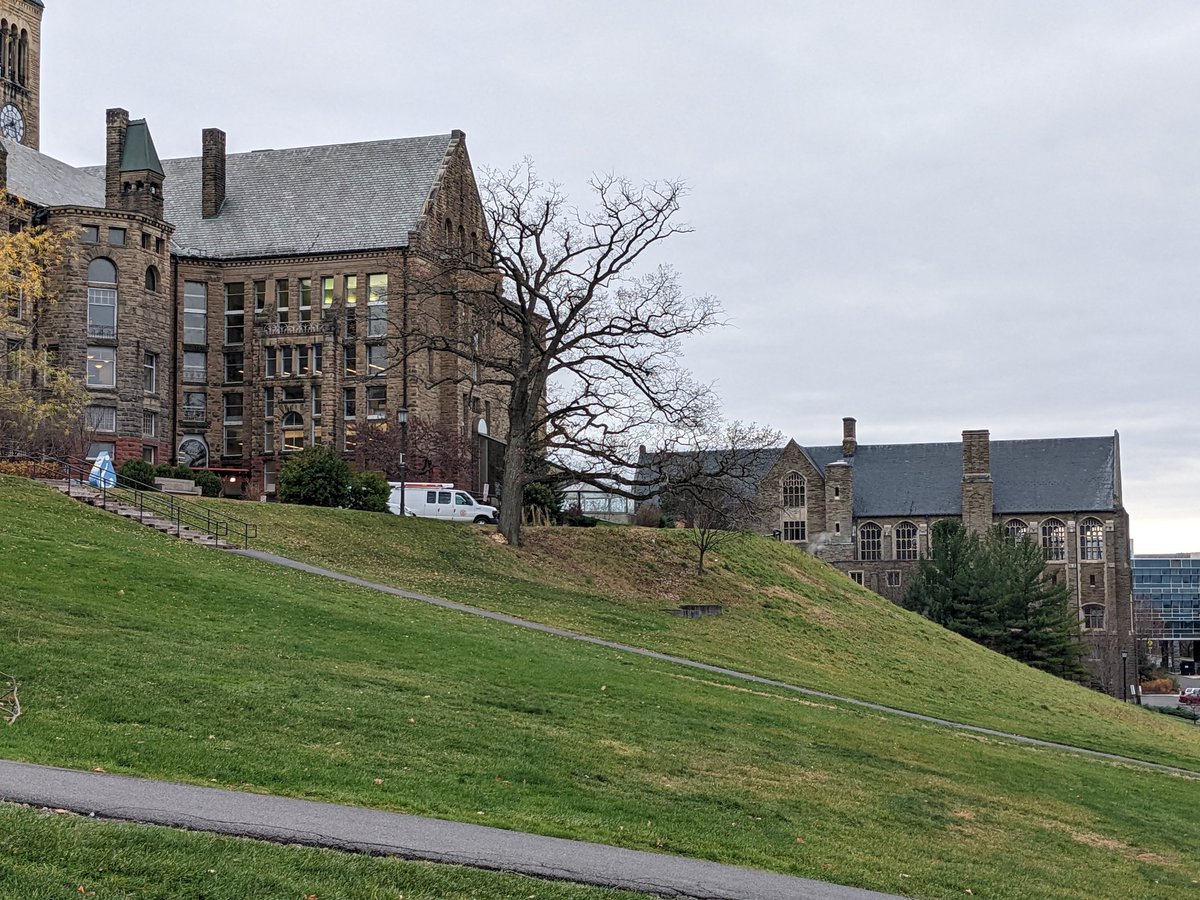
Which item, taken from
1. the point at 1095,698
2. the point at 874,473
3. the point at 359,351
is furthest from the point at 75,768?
the point at 874,473

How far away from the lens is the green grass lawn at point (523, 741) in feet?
52.9

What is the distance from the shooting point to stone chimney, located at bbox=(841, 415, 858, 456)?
118m

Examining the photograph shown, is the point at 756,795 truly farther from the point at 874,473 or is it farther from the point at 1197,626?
the point at 1197,626

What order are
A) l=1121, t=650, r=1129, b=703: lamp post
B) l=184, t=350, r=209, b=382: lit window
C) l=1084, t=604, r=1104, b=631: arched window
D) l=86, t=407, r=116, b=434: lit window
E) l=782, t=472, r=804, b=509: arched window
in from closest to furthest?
1. l=86, t=407, r=116, b=434: lit window
2. l=184, t=350, r=209, b=382: lit window
3. l=1121, t=650, r=1129, b=703: lamp post
4. l=1084, t=604, r=1104, b=631: arched window
5. l=782, t=472, r=804, b=509: arched window

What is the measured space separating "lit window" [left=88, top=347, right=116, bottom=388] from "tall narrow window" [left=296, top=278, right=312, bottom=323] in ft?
34.9

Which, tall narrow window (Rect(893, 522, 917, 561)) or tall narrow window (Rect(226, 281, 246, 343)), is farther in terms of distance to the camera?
tall narrow window (Rect(893, 522, 917, 561))

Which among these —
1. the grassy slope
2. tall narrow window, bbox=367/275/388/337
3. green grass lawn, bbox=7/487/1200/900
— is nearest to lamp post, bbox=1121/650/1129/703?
the grassy slope

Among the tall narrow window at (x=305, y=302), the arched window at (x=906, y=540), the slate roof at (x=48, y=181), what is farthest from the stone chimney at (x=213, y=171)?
the arched window at (x=906, y=540)

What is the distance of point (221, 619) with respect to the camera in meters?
26.8

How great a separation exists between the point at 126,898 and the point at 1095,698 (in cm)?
5041

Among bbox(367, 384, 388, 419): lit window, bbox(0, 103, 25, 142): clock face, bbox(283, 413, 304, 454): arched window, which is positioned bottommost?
bbox(283, 413, 304, 454): arched window

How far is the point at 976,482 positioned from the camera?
111125mm

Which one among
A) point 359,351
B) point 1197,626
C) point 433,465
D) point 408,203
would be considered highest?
point 408,203

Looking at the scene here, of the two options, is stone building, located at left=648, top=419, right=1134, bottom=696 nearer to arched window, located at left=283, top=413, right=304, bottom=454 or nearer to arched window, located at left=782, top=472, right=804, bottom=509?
arched window, located at left=782, top=472, right=804, bottom=509
